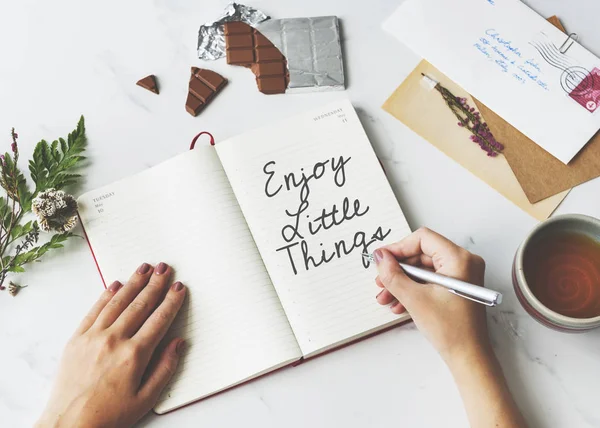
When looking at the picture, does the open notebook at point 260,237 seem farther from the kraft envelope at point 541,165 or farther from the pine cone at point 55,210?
the kraft envelope at point 541,165

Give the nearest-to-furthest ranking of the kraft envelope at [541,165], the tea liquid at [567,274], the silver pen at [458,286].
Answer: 1. the silver pen at [458,286]
2. the tea liquid at [567,274]
3. the kraft envelope at [541,165]

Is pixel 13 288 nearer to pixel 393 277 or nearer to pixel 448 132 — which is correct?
pixel 393 277

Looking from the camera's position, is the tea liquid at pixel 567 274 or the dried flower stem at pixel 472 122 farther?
the dried flower stem at pixel 472 122

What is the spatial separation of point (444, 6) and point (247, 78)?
1.05 ft

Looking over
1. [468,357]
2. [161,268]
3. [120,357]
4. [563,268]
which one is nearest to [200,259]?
[161,268]

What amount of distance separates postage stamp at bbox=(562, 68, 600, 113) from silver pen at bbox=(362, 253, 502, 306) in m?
0.38

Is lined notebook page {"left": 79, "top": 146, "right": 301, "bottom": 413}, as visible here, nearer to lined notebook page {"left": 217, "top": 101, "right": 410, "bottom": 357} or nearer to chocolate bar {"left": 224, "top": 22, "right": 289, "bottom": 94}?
lined notebook page {"left": 217, "top": 101, "right": 410, "bottom": 357}

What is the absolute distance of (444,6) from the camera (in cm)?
89

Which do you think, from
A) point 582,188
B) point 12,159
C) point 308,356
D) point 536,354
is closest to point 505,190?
point 582,188

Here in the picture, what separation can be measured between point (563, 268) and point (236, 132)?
0.49 metres

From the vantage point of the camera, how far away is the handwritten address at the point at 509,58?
2.84 feet

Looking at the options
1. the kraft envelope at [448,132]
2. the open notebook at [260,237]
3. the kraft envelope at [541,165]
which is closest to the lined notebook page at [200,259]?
the open notebook at [260,237]

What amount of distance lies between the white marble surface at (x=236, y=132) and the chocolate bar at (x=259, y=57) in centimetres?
2

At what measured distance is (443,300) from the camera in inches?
28.4
